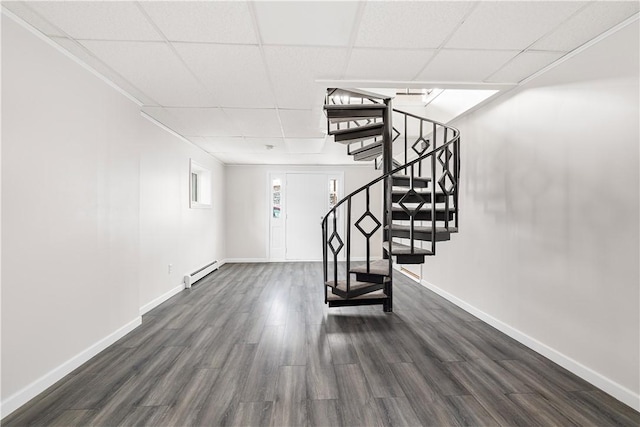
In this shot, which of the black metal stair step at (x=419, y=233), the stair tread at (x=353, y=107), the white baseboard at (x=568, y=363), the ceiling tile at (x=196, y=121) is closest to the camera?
the white baseboard at (x=568, y=363)

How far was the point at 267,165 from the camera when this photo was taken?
23.5ft

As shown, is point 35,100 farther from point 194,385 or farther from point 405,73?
point 405,73

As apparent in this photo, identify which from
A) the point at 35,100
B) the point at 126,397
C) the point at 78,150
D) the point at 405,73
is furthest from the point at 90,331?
the point at 405,73

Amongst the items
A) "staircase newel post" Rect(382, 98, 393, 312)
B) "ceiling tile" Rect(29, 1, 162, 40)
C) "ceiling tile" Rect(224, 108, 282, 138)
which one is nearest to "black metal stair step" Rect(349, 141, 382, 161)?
"staircase newel post" Rect(382, 98, 393, 312)

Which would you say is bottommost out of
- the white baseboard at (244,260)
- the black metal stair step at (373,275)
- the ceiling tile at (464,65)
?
the white baseboard at (244,260)

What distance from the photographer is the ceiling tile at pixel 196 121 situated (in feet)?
11.4

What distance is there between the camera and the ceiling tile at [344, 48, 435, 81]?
2.26m

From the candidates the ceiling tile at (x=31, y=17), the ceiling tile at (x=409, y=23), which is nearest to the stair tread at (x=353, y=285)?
the ceiling tile at (x=409, y=23)

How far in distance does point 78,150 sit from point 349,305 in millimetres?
3024

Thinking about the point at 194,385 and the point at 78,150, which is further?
the point at 78,150

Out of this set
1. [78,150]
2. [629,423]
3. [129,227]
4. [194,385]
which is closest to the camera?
[629,423]

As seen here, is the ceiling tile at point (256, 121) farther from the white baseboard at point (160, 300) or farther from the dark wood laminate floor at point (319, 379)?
the white baseboard at point (160, 300)

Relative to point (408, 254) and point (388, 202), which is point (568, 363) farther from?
point (388, 202)

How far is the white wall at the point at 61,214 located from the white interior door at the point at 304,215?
3.94 m
